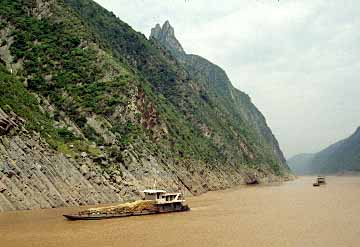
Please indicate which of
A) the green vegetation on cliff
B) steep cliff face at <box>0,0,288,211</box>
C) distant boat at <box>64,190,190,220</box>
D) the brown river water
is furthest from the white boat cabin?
the green vegetation on cliff

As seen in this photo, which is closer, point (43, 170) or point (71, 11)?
point (43, 170)

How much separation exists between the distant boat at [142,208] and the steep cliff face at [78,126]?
10104 millimetres

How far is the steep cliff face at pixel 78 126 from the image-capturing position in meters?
71.6

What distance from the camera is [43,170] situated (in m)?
71.6

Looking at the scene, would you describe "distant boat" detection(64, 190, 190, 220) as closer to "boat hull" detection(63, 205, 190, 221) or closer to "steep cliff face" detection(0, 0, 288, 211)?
"boat hull" detection(63, 205, 190, 221)

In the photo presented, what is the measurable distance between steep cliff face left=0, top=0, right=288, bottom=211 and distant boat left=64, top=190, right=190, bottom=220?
10104mm

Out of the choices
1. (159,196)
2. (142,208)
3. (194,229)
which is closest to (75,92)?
(159,196)

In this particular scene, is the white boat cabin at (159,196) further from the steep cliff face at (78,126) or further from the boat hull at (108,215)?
the steep cliff face at (78,126)

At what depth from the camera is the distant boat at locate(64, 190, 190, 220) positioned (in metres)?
60.0

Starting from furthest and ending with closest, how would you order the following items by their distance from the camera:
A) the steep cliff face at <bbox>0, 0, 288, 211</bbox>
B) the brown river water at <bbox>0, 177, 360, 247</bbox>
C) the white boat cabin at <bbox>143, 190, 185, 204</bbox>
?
the steep cliff face at <bbox>0, 0, 288, 211</bbox>, the white boat cabin at <bbox>143, 190, 185, 204</bbox>, the brown river water at <bbox>0, 177, 360, 247</bbox>

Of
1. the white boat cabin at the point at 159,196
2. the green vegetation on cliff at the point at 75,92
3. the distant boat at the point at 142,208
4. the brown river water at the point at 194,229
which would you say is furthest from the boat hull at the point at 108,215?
→ the green vegetation on cliff at the point at 75,92

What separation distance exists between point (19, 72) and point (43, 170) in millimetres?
37101

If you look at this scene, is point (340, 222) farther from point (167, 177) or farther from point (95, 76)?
point (95, 76)

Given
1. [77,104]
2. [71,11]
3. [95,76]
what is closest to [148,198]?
[77,104]
